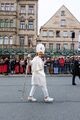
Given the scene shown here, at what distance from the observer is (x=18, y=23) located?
8750 centimetres

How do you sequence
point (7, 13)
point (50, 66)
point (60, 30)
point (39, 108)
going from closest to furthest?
1. point (39, 108)
2. point (50, 66)
3. point (7, 13)
4. point (60, 30)

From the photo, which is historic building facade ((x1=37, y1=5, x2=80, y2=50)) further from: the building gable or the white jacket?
the white jacket

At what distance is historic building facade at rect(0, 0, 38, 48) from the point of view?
85688mm

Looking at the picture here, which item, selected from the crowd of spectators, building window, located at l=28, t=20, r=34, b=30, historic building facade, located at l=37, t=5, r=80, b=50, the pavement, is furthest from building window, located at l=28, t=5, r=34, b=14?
the pavement

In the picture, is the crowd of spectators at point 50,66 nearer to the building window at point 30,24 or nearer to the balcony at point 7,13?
the balcony at point 7,13

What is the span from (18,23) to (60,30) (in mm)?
9338

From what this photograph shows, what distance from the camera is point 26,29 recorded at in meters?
87.1

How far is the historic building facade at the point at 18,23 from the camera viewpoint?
3374 inches

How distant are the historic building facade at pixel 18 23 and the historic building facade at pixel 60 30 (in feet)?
12.4

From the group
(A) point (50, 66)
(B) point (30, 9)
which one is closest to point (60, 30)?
(B) point (30, 9)

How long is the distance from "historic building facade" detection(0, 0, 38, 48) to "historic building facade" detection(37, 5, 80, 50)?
3766 millimetres

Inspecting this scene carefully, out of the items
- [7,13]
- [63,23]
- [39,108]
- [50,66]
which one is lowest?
[50,66]

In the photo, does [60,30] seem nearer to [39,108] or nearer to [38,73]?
[38,73]

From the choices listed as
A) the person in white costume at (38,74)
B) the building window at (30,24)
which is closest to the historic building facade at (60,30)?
the building window at (30,24)
